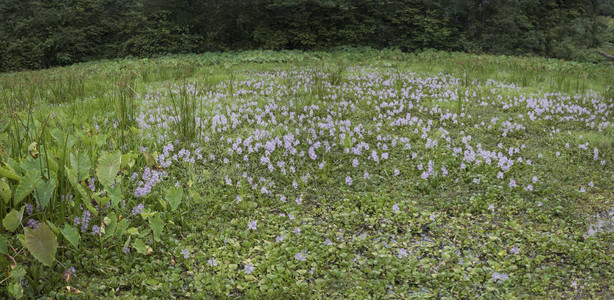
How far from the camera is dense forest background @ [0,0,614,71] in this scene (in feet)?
59.0

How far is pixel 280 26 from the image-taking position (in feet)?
63.1

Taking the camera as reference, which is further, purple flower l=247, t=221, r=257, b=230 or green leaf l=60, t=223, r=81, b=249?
purple flower l=247, t=221, r=257, b=230

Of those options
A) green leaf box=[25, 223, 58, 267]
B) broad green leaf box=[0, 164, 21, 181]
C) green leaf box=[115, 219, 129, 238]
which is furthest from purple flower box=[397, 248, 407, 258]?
broad green leaf box=[0, 164, 21, 181]

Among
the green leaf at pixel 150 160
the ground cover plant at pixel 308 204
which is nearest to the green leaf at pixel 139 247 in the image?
the ground cover plant at pixel 308 204

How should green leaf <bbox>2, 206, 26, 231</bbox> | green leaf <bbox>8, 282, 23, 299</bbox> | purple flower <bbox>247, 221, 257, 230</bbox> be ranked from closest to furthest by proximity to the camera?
green leaf <bbox>8, 282, 23, 299</bbox>
green leaf <bbox>2, 206, 26, 231</bbox>
purple flower <bbox>247, 221, 257, 230</bbox>

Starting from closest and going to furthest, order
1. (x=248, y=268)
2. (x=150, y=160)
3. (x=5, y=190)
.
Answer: (x=5, y=190) → (x=248, y=268) → (x=150, y=160)

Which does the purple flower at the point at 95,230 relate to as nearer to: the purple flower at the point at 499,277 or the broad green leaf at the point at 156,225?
the broad green leaf at the point at 156,225

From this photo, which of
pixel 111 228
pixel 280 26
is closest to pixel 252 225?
pixel 111 228

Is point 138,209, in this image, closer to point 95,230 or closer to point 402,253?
point 95,230

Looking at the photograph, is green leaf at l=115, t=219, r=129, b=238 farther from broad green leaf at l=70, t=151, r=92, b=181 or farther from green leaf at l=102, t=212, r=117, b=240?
broad green leaf at l=70, t=151, r=92, b=181

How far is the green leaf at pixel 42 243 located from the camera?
2.30 metres

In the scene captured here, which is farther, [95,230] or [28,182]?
[95,230]

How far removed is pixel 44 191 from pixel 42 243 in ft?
1.53

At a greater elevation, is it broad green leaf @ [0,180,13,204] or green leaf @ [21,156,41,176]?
green leaf @ [21,156,41,176]
